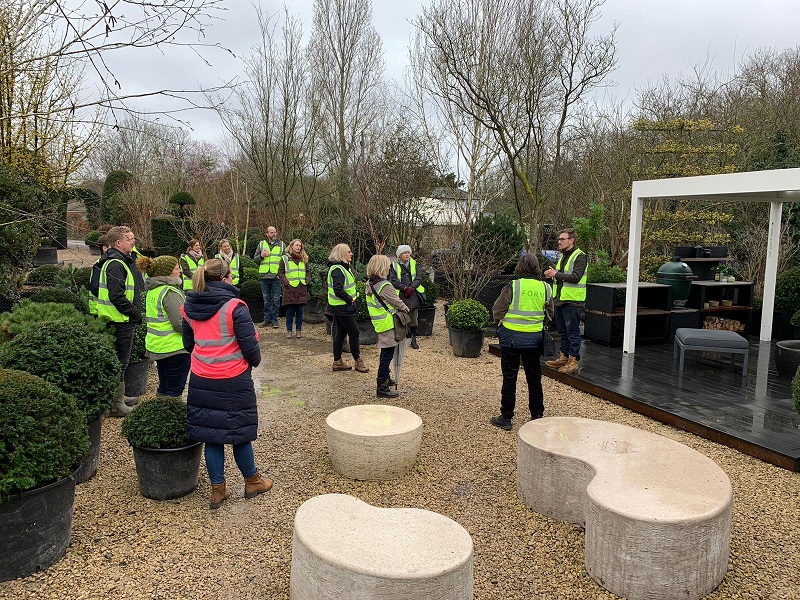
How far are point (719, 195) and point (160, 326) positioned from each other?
7.32 meters

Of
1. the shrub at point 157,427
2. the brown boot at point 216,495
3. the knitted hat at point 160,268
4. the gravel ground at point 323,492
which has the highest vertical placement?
the knitted hat at point 160,268

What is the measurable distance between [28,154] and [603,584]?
9595 millimetres

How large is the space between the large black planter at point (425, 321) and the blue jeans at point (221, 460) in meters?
6.75

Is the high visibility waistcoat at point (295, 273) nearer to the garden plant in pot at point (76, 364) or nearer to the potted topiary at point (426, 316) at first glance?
the potted topiary at point (426, 316)

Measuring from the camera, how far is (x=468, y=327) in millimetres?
9297

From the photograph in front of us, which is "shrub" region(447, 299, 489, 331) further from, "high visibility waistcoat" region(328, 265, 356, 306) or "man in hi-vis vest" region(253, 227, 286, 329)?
"man in hi-vis vest" region(253, 227, 286, 329)

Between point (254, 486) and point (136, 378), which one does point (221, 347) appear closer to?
point (254, 486)

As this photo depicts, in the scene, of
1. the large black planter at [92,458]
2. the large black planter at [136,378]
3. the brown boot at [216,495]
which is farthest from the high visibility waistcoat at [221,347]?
the large black planter at [136,378]

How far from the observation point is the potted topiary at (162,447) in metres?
4.15

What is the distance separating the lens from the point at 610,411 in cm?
669

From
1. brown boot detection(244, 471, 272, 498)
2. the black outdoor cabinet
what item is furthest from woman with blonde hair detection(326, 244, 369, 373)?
the black outdoor cabinet

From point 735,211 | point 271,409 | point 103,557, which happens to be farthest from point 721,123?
point 103,557

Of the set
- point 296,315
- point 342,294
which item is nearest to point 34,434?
point 342,294

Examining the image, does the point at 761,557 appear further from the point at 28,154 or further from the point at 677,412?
the point at 28,154
